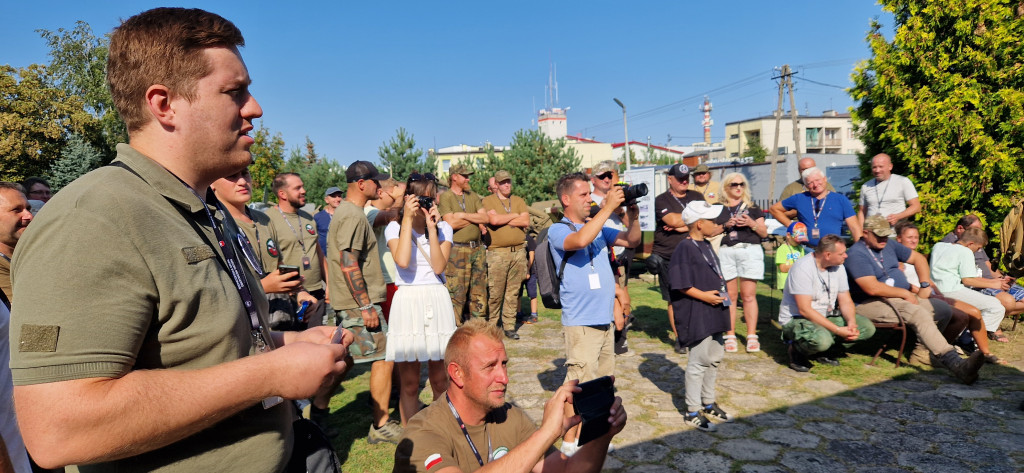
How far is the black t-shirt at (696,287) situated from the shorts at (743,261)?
230 centimetres

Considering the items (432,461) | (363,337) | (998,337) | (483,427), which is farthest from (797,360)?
(363,337)

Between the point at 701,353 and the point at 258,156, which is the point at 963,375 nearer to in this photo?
the point at 701,353

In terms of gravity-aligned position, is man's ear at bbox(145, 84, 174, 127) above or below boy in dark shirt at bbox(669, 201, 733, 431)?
above

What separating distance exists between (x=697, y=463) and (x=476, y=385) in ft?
7.93

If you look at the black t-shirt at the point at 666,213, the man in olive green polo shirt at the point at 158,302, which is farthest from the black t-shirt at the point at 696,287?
the man in olive green polo shirt at the point at 158,302

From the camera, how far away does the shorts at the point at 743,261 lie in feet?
24.5

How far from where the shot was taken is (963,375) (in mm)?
5656

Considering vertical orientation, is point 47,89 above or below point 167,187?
above

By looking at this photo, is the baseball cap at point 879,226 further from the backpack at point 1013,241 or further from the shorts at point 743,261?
the backpack at point 1013,241

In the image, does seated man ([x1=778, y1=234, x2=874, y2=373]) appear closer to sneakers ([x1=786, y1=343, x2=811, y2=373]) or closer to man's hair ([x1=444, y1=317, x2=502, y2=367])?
sneakers ([x1=786, y1=343, x2=811, y2=373])

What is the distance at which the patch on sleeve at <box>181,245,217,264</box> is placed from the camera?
1157 millimetres

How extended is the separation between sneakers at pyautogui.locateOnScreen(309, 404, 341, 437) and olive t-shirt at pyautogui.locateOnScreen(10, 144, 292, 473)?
4083 mm

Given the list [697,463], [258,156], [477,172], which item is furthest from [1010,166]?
[258,156]

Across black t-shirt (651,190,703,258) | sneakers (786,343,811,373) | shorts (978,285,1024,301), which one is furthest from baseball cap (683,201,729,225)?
shorts (978,285,1024,301)
